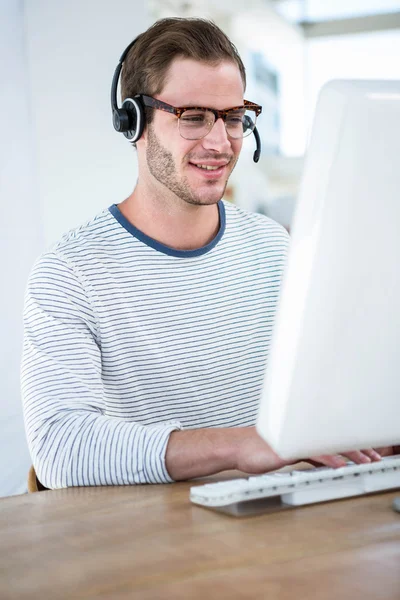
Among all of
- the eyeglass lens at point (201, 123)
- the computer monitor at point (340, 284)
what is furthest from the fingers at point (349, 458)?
the eyeglass lens at point (201, 123)

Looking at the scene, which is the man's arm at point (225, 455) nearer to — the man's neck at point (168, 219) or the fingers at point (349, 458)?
the fingers at point (349, 458)

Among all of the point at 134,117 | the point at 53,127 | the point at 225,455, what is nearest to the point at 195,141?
the point at 134,117

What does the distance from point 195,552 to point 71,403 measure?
0.51 metres

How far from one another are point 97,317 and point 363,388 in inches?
27.7

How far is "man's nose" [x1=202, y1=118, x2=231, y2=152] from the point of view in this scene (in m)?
1.53

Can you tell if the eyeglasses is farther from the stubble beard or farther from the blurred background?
the blurred background

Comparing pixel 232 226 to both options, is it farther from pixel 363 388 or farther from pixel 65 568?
pixel 65 568

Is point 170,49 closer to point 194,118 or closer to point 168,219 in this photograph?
point 194,118

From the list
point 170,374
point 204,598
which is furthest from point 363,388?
point 170,374

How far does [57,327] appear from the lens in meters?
1.33

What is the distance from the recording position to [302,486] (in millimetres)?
946

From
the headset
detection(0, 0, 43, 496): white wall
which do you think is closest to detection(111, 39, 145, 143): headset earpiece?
the headset

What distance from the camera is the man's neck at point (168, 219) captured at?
1.58m

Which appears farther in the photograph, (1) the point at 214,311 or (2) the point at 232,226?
(2) the point at 232,226
